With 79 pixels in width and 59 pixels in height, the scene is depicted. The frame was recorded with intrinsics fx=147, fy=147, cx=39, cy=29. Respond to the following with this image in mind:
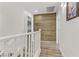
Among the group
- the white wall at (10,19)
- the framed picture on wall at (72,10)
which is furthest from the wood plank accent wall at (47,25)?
the framed picture on wall at (72,10)

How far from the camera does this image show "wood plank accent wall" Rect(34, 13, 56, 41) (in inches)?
388

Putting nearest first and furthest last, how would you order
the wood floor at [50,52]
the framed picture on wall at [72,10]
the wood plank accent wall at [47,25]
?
the framed picture on wall at [72,10] < the wood floor at [50,52] < the wood plank accent wall at [47,25]

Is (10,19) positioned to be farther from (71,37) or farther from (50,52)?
(71,37)

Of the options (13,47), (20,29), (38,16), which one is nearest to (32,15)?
(38,16)

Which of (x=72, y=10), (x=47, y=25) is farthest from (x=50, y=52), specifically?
(x=47, y=25)

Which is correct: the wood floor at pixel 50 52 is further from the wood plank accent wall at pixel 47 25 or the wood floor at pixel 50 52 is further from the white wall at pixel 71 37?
the wood plank accent wall at pixel 47 25

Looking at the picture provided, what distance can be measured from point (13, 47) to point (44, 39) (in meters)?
7.97

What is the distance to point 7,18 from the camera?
21.9 feet

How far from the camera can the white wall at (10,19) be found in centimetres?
646

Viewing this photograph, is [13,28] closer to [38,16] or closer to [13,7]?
[13,7]

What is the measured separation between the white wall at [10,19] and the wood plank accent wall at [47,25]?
3125 millimetres

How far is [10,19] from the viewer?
6.74 m

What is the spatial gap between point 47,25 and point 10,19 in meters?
3.72

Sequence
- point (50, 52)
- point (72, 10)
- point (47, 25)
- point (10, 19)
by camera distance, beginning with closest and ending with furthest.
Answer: point (72, 10) → point (50, 52) → point (10, 19) → point (47, 25)
